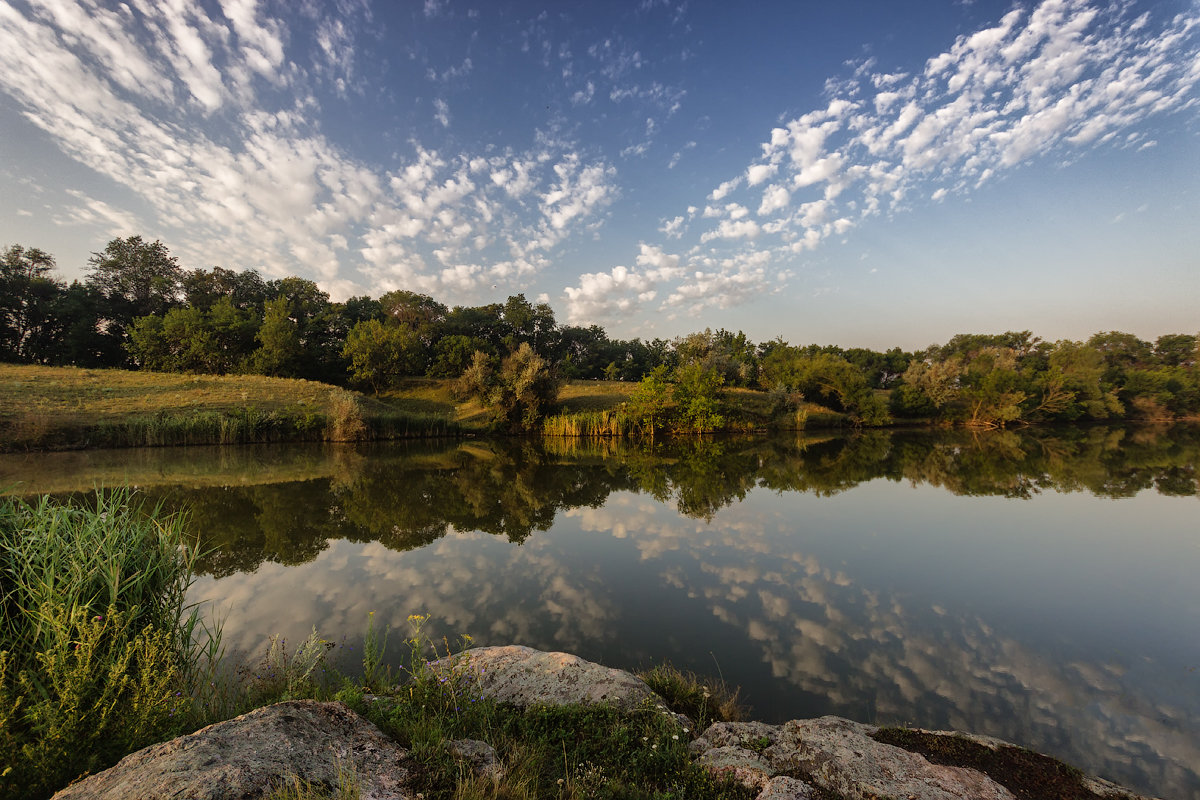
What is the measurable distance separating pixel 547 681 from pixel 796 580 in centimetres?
506

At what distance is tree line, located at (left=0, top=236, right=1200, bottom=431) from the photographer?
3834 centimetres

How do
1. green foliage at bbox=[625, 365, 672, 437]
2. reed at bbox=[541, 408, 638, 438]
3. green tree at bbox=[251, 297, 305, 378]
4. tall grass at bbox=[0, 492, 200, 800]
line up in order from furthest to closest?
green tree at bbox=[251, 297, 305, 378] → reed at bbox=[541, 408, 638, 438] → green foliage at bbox=[625, 365, 672, 437] → tall grass at bbox=[0, 492, 200, 800]

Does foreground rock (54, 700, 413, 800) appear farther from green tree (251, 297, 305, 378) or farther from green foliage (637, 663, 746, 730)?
green tree (251, 297, 305, 378)

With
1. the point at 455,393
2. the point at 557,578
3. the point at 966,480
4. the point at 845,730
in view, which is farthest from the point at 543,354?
the point at 845,730

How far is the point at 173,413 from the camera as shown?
25.5 m

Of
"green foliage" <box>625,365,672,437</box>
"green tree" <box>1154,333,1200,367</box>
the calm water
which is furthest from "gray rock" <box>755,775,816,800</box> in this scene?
"green tree" <box>1154,333,1200,367</box>

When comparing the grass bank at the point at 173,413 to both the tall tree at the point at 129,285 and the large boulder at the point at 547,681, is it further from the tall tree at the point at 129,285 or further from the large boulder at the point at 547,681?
the large boulder at the point at 547,681

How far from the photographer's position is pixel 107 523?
166 inches

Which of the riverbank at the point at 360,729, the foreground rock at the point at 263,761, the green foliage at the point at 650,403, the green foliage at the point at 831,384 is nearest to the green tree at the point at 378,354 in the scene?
the green foliage at the point at 650,403

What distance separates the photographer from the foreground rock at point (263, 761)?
1984 millimetres

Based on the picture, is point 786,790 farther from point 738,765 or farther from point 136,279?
point 136,279

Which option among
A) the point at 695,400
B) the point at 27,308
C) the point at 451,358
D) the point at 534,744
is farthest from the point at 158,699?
the point at 27,308

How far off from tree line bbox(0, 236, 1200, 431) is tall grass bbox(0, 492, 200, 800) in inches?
1230

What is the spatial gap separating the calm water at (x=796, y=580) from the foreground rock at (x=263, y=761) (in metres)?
3.10
